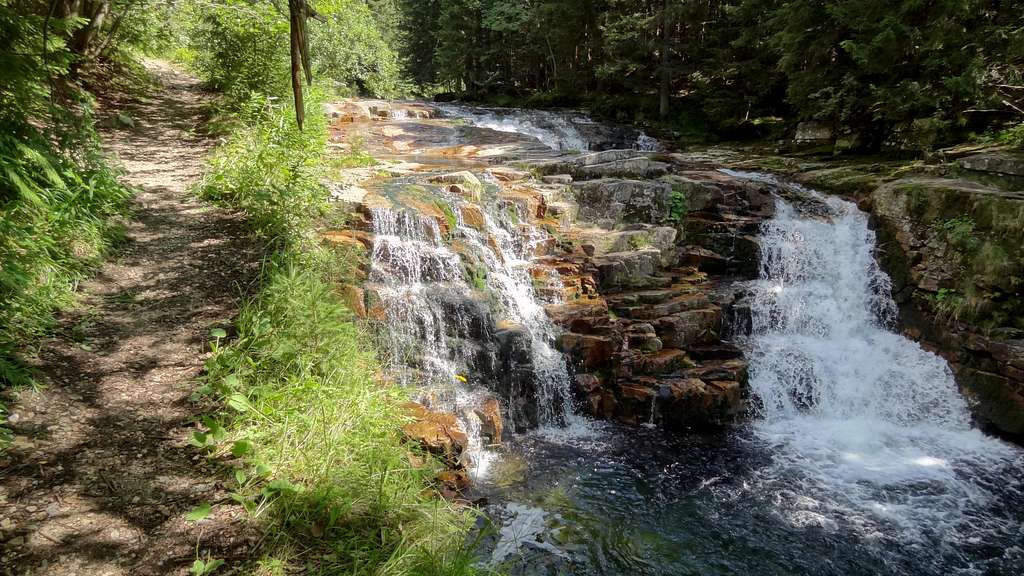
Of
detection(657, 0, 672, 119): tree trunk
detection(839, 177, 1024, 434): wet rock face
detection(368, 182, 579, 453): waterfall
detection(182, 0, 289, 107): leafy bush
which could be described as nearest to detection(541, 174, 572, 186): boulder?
detection(368, 182, 579, 453): waterfall

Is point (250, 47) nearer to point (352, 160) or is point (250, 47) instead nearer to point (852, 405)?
point (352, 160)

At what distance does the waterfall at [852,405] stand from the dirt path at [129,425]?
5.21 m

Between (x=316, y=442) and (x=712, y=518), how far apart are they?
12.6 feet

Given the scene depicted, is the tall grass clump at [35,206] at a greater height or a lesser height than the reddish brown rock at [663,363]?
greater

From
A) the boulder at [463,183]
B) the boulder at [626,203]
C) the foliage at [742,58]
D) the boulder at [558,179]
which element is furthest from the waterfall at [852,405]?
the boulder at [463,183]

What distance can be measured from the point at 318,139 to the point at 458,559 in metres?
6.98

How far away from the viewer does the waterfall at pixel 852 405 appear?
17.9 feet

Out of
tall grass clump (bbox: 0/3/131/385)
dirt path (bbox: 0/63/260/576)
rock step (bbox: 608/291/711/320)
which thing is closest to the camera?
dirt path (bbox: 0/63/260/576)

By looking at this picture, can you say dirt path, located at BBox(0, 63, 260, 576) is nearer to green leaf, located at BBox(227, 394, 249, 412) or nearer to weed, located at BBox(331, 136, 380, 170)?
green leaf, located at BBox(227, 394, 249, 412)

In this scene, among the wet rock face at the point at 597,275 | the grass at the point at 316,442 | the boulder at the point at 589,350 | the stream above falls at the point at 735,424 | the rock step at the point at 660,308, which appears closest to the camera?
the grass at the point at 316,442

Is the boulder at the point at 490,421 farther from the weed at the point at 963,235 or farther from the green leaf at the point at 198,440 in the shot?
the weed at the point at 963,235

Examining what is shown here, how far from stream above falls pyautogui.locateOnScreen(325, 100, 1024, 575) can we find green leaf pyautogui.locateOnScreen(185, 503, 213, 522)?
154cm

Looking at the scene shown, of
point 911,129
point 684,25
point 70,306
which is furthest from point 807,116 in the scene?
point 70,306

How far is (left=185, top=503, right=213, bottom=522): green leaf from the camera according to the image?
2.65 metres
